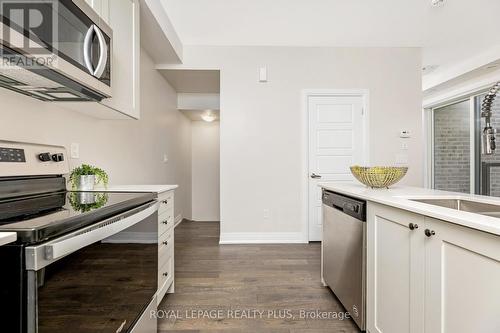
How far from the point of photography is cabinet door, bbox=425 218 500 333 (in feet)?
2.63

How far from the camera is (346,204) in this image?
1.79 metres

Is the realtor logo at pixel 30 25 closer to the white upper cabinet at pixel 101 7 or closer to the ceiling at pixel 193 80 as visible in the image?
the white upper cabinet at pixel 101 7

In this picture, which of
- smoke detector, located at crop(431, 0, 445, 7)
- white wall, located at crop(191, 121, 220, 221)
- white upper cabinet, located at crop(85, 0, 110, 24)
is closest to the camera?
white upper cabinet, located at crop(85, 0, 110, 24)

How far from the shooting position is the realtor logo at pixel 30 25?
92 cm

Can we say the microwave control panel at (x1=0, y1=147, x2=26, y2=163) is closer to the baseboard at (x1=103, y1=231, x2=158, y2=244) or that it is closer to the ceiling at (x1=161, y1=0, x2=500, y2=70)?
the baseboard at (x1=103, y1=231, x2=158, y2=244)

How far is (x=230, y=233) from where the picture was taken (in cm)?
372

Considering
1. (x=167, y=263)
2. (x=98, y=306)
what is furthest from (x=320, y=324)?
(x=98, y=306)

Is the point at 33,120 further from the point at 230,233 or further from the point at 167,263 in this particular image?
the point at 230,233

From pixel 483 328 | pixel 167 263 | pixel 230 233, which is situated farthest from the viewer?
pixel 230 233

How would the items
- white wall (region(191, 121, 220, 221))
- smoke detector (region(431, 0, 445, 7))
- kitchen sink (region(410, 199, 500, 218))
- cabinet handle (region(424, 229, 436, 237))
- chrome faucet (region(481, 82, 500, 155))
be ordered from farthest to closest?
white wall (region(191, 121, 220, 221)) → smoke detector (region(431, 0, 445, 7)) → kitchen sink (region(410, 199, 500, 218)) → chrome faucet (region(481, 82, 500, 155)) → cabinet handle (region(424, 229, 436, 237))

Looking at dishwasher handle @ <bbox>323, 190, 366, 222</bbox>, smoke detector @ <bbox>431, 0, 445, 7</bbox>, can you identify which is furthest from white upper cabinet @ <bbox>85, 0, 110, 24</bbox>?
smoke detector @ <bbox>431, 0, 445, 7</bbox>

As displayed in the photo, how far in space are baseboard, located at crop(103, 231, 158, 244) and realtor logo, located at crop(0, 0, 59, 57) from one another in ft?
2.45

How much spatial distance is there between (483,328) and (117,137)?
9.01 ft

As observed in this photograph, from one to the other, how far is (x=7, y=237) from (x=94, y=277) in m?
Answer: 0.41
